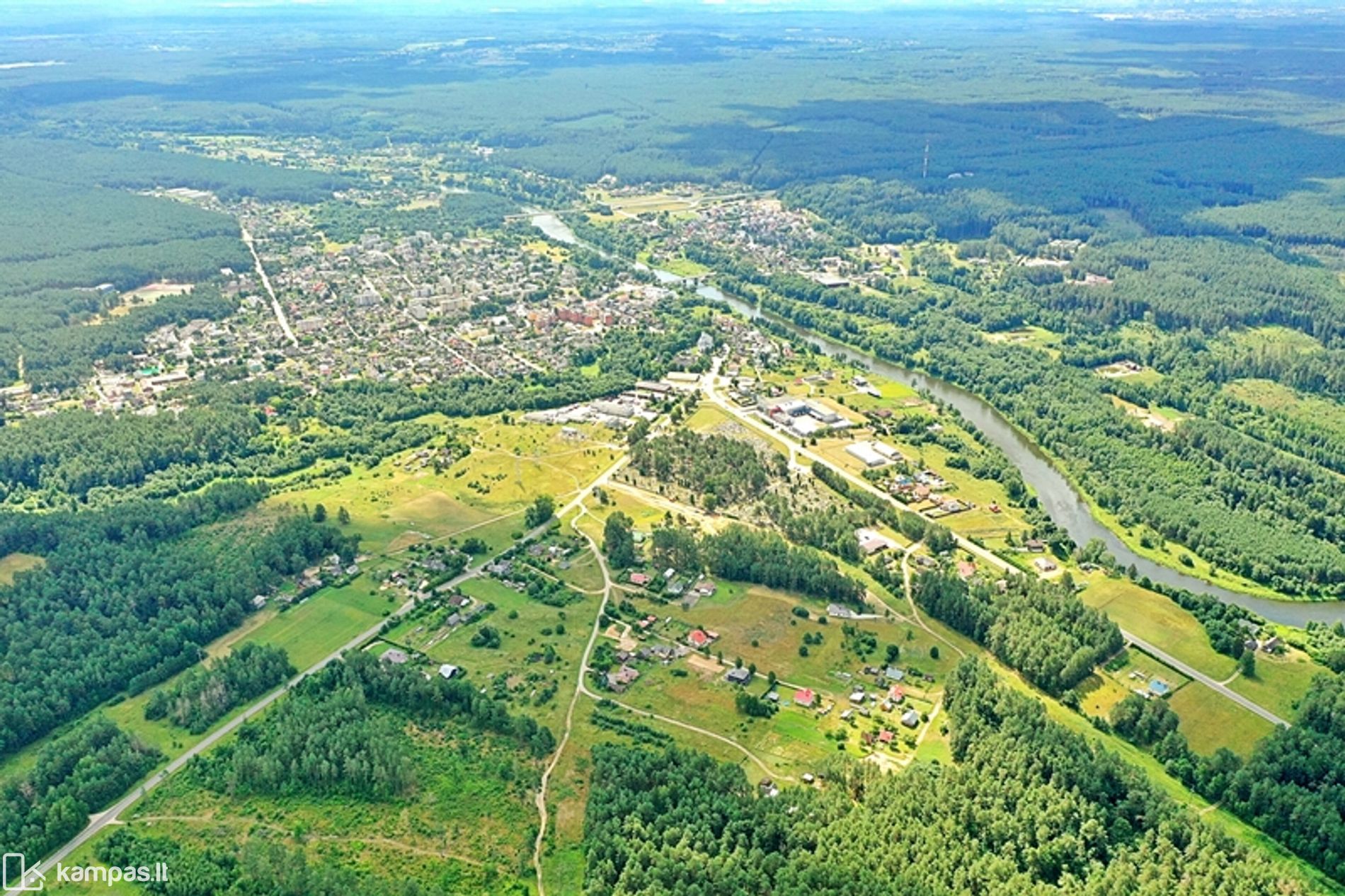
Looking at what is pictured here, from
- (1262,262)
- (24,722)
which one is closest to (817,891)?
(24,722)

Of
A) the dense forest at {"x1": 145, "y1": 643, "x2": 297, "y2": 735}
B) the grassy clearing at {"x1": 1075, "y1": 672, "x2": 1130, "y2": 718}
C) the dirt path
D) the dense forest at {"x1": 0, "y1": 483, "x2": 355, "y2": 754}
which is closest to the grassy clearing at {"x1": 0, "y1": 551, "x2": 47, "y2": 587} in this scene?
the dense forest at {"x1": 0, "y1": 483, "x2": 355, "y2": 754}

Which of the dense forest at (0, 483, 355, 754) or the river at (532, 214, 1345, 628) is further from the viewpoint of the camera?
the river at (532, 214, 1345, 628)

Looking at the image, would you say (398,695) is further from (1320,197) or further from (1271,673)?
(1320,197)

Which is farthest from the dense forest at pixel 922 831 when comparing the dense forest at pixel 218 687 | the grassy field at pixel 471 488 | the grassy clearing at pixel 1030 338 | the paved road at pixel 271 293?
the paved road at pixel 271 293

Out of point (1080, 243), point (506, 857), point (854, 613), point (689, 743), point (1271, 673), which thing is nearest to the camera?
point (506, 857)

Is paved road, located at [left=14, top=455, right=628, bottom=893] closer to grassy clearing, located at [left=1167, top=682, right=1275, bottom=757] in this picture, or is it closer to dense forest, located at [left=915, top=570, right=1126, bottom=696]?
dense forest, located at [left=915, top=570, right=1126, bottom=696]

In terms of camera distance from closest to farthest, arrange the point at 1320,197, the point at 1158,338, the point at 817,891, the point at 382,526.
→ 1. the point at 817,891
2. the point at 382,526
3. the point at 1158,338
4. the point at 1320,197
